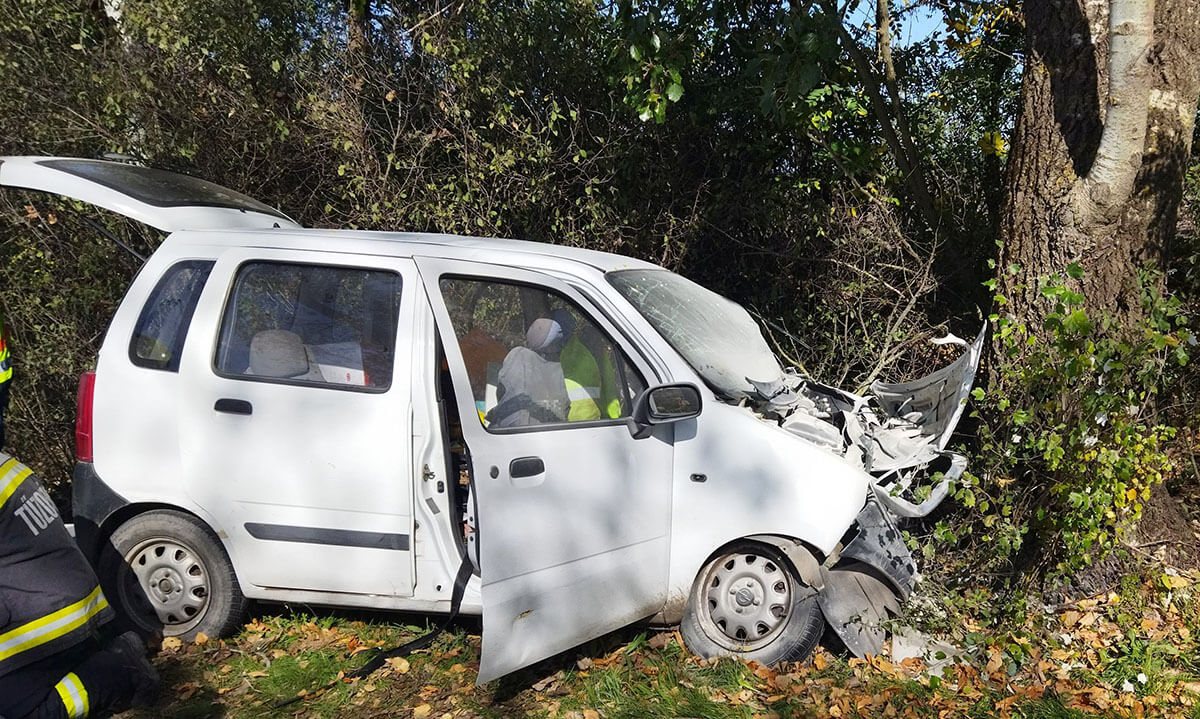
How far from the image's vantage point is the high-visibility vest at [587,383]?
3.83 metres

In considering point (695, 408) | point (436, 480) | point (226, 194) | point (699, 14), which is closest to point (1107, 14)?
point (699, 14)

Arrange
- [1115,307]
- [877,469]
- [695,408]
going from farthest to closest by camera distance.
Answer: [1115,307] < [877,469] < [695,408]

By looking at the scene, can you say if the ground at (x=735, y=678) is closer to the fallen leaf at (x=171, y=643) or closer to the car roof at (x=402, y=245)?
the fallen leaf at (x=171, y=643)

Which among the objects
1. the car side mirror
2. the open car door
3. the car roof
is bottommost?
the car side mirror

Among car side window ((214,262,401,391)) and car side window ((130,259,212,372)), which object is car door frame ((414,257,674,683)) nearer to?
car side window ((214,262,401,391))

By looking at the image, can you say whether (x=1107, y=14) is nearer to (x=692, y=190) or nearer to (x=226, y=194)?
(x=692, y=190)

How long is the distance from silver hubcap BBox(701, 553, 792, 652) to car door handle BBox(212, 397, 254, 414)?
2.30m

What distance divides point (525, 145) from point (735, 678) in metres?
4.77

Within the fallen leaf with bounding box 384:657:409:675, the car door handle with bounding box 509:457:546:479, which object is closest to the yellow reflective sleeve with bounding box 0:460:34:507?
the fallen leaf with bounding box 384:657:409:675

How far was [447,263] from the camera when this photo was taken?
13.1ft

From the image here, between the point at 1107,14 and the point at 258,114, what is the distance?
6.26 m

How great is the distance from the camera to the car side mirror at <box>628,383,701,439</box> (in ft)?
11.9

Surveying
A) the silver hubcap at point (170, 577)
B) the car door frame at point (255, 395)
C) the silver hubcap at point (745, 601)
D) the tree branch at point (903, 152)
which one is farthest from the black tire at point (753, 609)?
the tree branch at point (903, 152)

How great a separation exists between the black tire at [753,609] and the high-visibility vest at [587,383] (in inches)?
34.1
